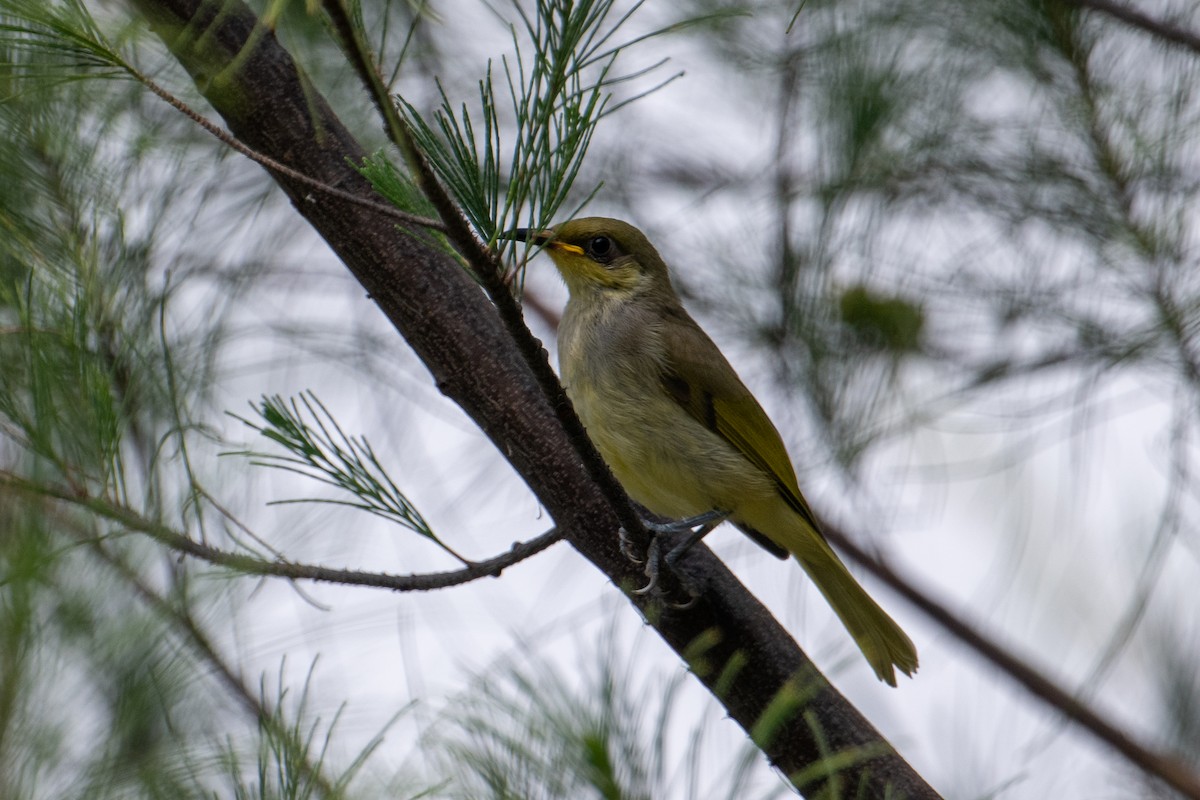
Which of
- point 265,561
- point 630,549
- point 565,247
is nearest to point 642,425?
point 565,247

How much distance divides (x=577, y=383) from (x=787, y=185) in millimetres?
815

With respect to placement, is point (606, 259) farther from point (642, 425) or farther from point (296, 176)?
point (296, 176)

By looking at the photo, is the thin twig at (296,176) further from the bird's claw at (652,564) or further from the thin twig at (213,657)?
the bird's claw at (652,564)

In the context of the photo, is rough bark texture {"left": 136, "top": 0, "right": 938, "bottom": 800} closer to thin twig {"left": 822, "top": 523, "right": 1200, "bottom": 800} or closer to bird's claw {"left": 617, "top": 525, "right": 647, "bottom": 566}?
bird's claw {"left": 617, "top": 525, "right": 647, "bottom": 566}

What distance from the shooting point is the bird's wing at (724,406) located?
3.87 m

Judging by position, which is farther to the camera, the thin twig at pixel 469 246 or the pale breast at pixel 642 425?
the pale breast at pixel 642 425

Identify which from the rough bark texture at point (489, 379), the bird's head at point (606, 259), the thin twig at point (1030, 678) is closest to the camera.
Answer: the rough bark texture at point (489, 379)

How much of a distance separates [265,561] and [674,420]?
5.28 ft

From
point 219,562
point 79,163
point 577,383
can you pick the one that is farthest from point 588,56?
point 577,383

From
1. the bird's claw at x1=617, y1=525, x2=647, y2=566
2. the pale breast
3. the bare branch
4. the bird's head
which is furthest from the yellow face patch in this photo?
the bare branch

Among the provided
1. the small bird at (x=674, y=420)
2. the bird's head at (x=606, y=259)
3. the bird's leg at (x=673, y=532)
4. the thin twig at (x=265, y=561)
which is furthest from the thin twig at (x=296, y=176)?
the bird's head at (x=606, y=259)

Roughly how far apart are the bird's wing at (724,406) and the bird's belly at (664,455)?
4 centimetres

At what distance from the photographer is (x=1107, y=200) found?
133 inches

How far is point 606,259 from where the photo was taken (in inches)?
159
